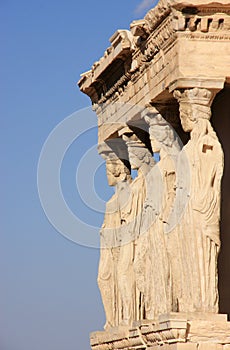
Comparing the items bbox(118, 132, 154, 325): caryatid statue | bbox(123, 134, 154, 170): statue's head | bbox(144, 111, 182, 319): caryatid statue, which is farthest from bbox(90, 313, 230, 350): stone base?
bbox(123, 134, 154, 170): statue's head

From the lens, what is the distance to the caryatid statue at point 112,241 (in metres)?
23.8

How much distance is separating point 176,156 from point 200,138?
4.58 feet

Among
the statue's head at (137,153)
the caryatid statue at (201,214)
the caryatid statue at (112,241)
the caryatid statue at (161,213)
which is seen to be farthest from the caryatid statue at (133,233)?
the caryatid statue at (201,214)

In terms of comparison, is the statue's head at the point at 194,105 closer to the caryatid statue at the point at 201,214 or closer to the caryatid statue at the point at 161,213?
the caryatid statue at the point at 201,214

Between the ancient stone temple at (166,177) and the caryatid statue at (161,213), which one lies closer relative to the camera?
the ancient stone temple at (166,177)

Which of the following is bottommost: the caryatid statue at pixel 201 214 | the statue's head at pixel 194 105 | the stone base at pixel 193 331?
the stone base at pixel 193 331

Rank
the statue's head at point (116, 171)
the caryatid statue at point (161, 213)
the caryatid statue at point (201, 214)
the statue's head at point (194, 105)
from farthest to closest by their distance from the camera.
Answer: the statue's head at point (116, 171) < the caryatid statue at point (161, 213) < the statue's head at point (194, 105) < the caryatid statue at point (201, 214)

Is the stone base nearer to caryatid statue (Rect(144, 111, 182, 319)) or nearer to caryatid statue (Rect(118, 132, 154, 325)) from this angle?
caryatid statue (Rect(144, 111, 182, 319))

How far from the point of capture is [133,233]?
2289 centimetres

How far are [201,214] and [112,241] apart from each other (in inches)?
170

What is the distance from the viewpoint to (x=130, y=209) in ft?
75.4

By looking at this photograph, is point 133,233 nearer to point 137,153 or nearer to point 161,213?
point 137,153

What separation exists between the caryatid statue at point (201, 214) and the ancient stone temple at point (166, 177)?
0.04ft

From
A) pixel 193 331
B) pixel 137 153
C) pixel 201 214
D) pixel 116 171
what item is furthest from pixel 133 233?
pixel 193 331
